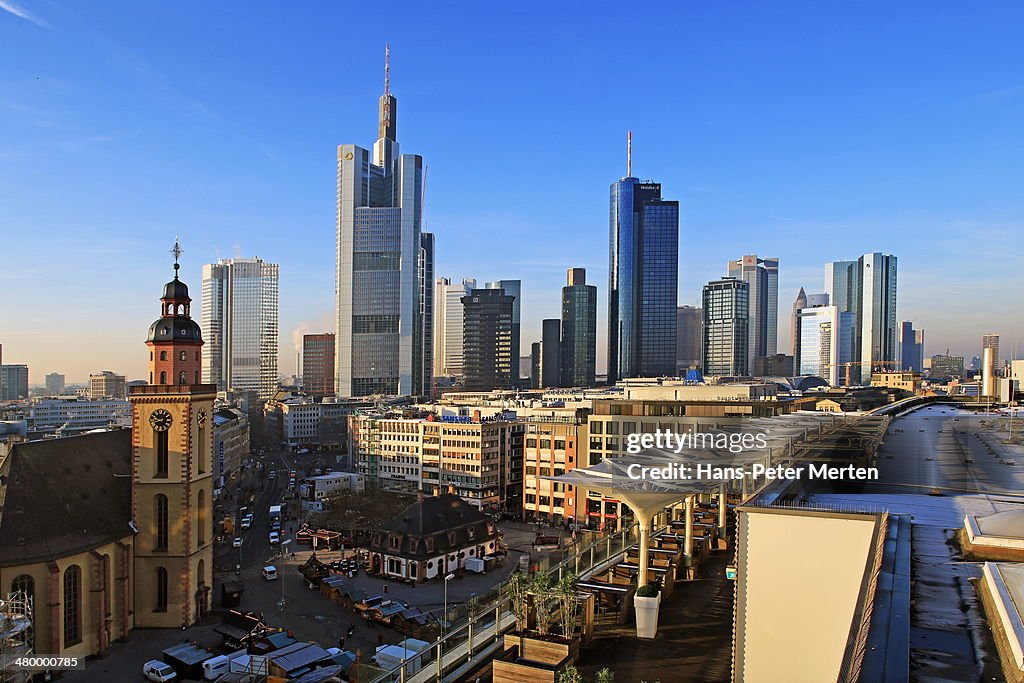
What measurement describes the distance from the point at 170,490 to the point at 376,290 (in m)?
125

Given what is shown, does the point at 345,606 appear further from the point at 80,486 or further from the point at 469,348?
the point at 469,348

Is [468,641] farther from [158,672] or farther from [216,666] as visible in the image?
[158,672]

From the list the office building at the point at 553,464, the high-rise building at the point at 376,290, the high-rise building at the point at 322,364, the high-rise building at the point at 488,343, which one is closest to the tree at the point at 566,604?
the office building at the point at 553,464

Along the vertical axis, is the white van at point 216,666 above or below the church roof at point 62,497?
below

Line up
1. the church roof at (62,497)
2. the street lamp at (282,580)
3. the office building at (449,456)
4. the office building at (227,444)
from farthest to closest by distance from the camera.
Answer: the office building at (227,444) → the office building at (449,456) → the street lamp at (282,580) → the church roof at (62,497)

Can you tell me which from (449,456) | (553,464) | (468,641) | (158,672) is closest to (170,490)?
(158,672)

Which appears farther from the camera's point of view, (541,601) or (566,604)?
(566,604)

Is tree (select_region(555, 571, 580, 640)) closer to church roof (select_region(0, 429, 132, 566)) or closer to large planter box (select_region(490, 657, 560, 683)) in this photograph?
large planter box (select_region(490, 657, 560, 683))

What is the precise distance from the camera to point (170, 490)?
29781mm

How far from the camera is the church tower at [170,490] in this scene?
29531 millimetres

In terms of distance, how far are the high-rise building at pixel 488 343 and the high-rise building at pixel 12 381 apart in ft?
353

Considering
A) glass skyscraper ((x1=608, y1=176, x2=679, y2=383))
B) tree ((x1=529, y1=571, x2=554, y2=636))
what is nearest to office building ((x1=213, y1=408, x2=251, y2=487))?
tree ((x1=529, y1=571, x2=554, y2=636))

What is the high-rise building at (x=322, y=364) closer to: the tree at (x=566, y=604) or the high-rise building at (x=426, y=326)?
the high-rise building at (x=426, y=326)

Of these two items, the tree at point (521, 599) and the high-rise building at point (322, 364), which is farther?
the high-rise building at point (322, 364)
